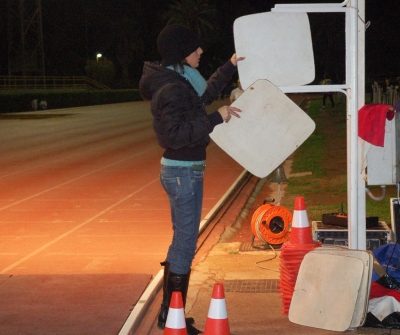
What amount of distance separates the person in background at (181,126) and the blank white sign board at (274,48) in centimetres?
35

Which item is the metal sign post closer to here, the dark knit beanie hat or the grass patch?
the dark knit beanie hat

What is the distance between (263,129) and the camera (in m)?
5.08

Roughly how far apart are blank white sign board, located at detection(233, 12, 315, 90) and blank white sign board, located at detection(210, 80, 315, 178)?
0.43 ft

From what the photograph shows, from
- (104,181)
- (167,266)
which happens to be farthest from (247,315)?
(104,181)

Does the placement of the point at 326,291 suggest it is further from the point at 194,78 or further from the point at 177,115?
the point at 194,78

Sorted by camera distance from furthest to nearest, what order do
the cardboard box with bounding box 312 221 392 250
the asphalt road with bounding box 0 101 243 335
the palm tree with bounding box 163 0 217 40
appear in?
1. the palm tree with bounding box 163 0 217 40
2. the asphalt road with bounding box 0 101 243 335
3. the cardboard box with bounding box 312 221 392 250

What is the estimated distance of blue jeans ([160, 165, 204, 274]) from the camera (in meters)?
4.85

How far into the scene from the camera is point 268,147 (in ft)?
16.8

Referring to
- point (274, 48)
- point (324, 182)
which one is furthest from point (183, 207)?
point (324, 182)

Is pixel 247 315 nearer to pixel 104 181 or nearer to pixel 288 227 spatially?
pixel 288 227

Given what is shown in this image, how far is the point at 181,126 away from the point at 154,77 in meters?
0.44

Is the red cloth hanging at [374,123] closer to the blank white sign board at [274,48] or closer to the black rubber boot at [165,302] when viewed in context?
the blank white sign board at [274,48]

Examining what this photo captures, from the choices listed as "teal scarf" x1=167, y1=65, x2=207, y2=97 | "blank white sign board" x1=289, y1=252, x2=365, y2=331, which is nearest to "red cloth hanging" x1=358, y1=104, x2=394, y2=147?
"blank white sign board" x1=289, y1=252, x2=365, y2=331

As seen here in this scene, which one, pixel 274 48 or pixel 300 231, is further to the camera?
pixel 300 231
